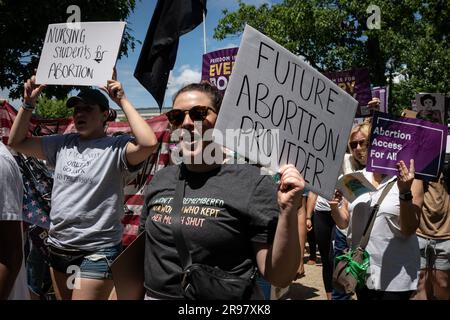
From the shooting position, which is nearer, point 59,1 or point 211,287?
point 211,287

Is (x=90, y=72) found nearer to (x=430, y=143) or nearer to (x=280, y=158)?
(x=280, y=158)

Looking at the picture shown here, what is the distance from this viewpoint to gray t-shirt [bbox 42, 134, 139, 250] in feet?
8.67

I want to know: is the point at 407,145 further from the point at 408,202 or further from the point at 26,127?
the point at 26,127

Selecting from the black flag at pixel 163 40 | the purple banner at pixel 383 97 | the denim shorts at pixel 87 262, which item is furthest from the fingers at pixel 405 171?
the purple banner at pixel 383 97

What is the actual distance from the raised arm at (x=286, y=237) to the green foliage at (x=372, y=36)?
13.5 meters

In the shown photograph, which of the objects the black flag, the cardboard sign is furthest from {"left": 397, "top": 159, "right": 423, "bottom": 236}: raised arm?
the cardboard sign

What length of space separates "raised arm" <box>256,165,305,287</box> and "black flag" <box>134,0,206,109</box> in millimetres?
Result: 2481

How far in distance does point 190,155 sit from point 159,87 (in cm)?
220

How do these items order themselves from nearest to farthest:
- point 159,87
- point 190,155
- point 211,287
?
1. point 211,287
2. point 190,155
3. point 159,87

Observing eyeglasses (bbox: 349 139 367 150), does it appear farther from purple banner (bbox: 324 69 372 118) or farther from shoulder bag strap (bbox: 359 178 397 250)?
purple banner (bbox: 324 69 372 118)

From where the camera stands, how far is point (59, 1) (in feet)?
31.2
